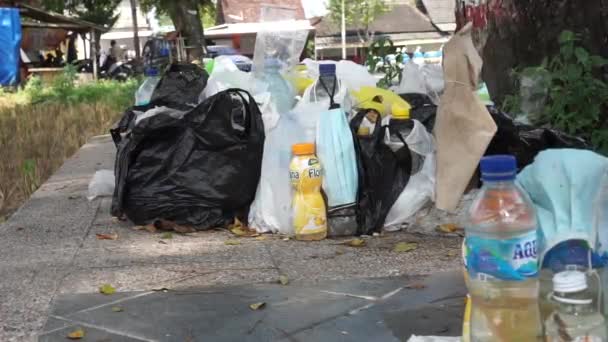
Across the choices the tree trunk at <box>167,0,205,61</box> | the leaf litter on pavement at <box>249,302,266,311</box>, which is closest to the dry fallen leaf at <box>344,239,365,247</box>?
the leaf litter on pavement at <box>249,302,266,311</box>

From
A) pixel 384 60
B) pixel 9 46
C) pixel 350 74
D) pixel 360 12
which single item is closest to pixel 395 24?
pixel 360 12

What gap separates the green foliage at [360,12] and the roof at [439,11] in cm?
Answer: 317

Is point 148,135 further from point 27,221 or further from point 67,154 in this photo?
point 67,154

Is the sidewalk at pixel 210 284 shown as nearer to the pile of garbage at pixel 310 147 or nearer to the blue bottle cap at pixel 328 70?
the pile of garbage at pixel 310 147

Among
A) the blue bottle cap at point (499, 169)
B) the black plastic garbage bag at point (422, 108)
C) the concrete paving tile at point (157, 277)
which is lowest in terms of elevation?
the concrete paving tile at point (157, 277)

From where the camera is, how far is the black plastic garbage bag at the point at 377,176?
469 centimetres

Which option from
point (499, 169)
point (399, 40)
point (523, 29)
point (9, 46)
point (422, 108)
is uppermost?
point (523, 29)

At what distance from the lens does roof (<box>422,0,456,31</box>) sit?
56.9m

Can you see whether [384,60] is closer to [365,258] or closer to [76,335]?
[365,258]

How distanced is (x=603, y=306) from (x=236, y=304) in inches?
68.6

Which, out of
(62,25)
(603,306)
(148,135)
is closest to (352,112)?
(148,135)

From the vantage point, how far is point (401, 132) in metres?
4.85

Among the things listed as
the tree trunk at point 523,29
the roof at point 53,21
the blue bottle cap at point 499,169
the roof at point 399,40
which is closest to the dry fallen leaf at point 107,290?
the blue bottle cap at point 499,169

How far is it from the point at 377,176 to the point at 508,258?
8.87 feet
